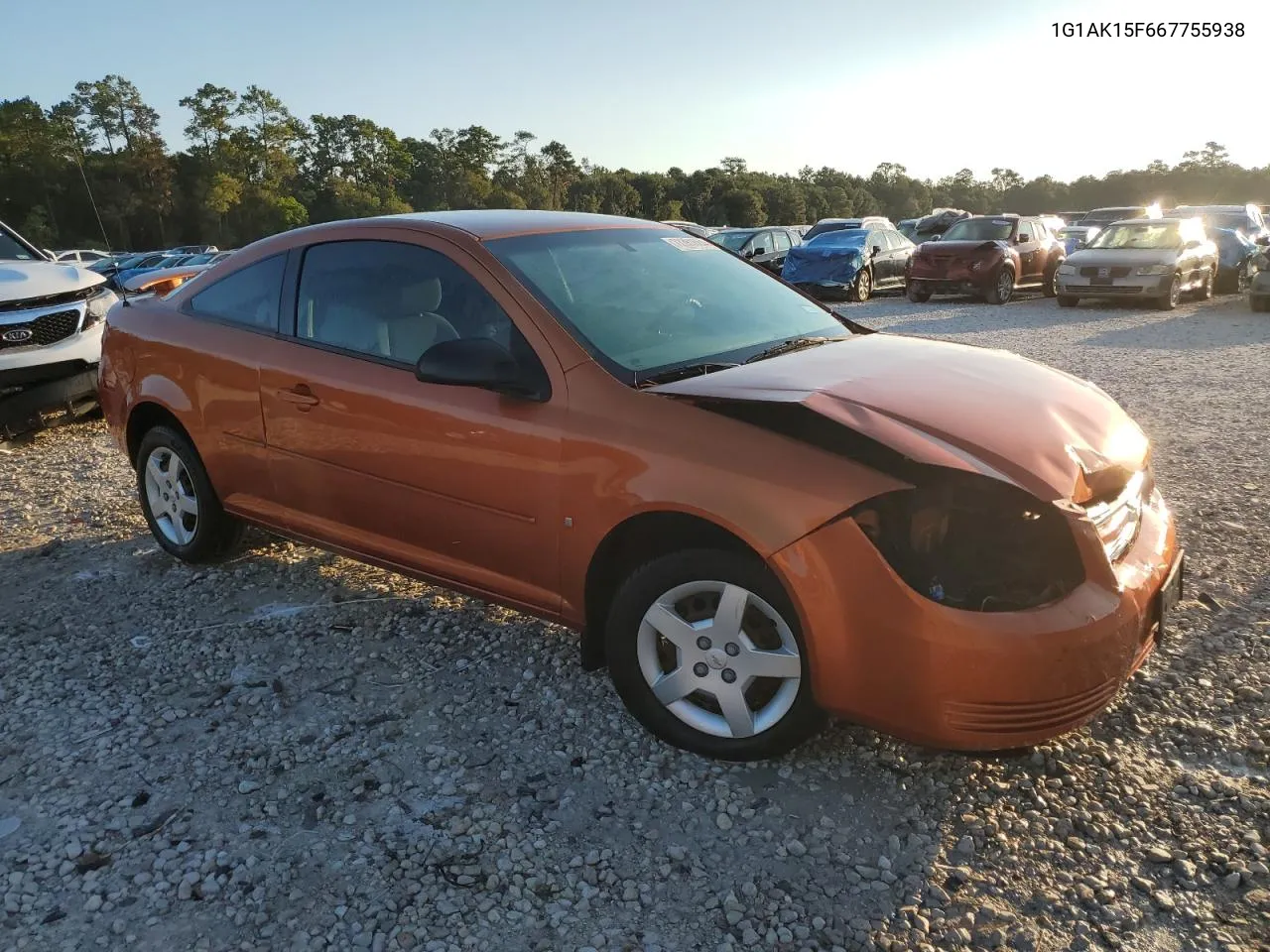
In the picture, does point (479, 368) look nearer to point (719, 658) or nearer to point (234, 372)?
point (719, 658)

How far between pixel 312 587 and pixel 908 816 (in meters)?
2.87

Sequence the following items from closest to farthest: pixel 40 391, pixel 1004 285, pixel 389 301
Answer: pixel 389 301
pixel 40 391
pixel 1004 285

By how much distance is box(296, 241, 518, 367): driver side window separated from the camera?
3.31 metres

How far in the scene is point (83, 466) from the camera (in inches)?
259

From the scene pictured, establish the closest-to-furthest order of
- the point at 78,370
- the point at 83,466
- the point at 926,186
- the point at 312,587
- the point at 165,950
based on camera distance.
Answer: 1. the point at 165,950
2. the point at 312,587
3. the point at 83,466
4. the point at 78,370
5. the point at 926,186

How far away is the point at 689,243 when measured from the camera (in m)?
4.02

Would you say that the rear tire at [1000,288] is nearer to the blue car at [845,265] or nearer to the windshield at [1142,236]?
the windshield at [1142,236]

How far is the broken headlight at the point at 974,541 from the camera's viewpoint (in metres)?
2.39

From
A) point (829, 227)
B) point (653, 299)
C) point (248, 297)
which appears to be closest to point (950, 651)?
point (653, 299)

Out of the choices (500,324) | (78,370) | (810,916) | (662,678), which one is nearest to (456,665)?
(662,678)

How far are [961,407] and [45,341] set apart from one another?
22.7ft

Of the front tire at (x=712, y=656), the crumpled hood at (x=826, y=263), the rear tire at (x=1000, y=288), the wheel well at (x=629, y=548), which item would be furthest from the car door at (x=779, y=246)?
the front tire at (x=712, y=656)

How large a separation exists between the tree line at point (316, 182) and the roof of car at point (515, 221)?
6983cm

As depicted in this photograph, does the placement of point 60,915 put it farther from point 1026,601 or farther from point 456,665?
point 1026,601
